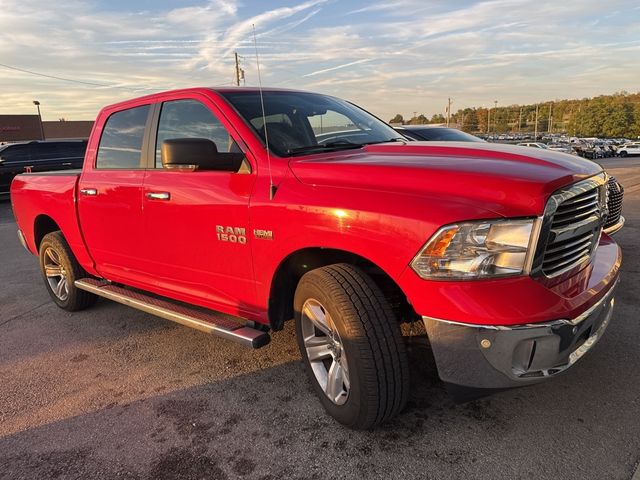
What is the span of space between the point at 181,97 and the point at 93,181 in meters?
1.19

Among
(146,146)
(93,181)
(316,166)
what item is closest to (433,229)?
(316,166)

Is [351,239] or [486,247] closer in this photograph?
[486,247]

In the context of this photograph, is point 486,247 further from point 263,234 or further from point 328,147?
point 328,147

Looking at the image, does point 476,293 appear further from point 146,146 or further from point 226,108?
point 146,146

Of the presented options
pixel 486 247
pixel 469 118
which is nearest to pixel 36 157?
pixel 486 247

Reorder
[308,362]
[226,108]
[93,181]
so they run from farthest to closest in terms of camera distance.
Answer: [93,181], [226,108], [308,362]

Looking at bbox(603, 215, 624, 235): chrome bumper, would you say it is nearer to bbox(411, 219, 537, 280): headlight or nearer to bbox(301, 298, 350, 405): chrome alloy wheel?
bbox(411, 219, 537, 280): headlight

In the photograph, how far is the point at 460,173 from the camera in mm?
2279

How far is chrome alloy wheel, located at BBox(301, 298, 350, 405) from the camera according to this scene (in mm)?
2641

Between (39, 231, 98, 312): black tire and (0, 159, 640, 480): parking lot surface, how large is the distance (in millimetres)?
807

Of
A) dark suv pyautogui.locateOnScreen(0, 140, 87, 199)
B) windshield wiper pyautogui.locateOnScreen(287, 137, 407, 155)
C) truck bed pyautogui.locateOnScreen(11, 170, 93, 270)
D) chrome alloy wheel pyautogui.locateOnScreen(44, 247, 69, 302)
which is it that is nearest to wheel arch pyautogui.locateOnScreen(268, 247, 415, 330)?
windshield wiper pyautogui.locateOnScreen(287, 137, 407, 155)

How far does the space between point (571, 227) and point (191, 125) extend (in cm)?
248

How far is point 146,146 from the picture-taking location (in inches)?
147

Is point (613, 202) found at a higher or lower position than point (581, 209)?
lower
